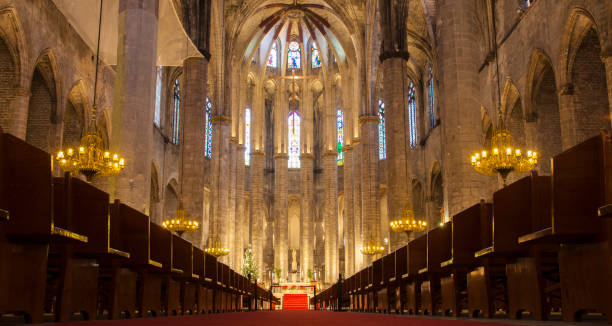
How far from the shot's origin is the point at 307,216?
37.9m

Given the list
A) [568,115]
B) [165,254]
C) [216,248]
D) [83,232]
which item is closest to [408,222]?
[568,115]

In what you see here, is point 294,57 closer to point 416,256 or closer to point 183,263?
point 183,263

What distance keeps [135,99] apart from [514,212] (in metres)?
8.29

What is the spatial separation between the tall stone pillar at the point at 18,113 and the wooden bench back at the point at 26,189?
11.3 metres

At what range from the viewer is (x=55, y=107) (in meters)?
17.2

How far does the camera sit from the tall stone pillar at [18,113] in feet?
47.1

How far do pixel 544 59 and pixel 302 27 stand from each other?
926 inches

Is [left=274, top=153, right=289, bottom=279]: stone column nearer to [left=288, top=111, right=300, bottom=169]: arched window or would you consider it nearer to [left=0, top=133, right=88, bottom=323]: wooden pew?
[left=288, top=111, right=300, bottom=169]: arched window

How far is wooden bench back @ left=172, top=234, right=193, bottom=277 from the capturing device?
28.9 feet

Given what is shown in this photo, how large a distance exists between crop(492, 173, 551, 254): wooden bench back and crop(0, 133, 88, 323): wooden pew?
3.81 meters

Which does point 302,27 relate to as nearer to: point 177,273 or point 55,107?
point 55,107

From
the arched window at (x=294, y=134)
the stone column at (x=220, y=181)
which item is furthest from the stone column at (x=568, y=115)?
the arched window at (x=294, y=134)

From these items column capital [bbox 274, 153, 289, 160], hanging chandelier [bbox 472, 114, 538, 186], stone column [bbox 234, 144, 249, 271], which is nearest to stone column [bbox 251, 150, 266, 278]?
column capital [bbox 274, 153, 289, 160]

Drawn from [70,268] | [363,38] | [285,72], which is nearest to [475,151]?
[70,268]
